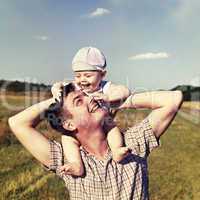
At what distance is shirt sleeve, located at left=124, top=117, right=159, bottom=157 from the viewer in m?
3.54

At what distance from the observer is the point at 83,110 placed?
10.9ft

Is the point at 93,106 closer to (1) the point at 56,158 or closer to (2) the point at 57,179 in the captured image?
(1) the point at 56,158

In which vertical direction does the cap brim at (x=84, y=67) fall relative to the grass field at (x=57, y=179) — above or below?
above

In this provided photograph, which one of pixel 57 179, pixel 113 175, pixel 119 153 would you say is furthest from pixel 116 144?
pixel 57 179

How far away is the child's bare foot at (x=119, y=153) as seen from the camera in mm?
3332

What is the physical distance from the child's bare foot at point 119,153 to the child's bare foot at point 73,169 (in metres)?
0.23

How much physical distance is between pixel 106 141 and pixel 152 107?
1.24 feet

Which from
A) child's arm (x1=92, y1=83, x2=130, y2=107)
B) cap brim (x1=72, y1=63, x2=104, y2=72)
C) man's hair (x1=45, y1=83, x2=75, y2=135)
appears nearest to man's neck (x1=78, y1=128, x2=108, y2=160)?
man's hair (x1=45, y1=83, x2=75, y2=135)

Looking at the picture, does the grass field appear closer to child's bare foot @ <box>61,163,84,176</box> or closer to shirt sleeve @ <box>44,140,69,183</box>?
shirt sleeve @ <box>44,140,69,183</box>

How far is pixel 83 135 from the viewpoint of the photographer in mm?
3371

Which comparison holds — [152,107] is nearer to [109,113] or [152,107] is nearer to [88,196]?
[109,113]

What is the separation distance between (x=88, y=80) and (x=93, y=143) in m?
0.41

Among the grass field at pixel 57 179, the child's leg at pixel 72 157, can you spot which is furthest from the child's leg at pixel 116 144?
the grass field at pixel 57 179

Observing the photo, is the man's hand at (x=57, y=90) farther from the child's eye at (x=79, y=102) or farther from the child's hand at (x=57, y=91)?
the child's eye at (x=79, y=102)
